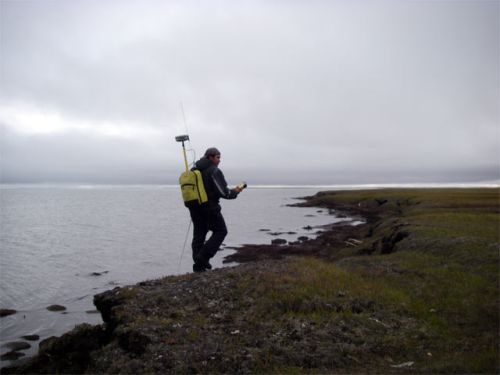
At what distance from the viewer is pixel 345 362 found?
24.7 feet

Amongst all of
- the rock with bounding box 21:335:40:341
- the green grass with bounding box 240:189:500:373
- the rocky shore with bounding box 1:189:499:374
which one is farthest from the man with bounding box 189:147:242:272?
the rock with bounding box 21:335:40:341

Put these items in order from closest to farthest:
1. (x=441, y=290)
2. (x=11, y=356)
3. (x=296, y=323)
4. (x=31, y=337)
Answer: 1. (x=296, y=323)
2. (x=441, y=290)
3. (x=11, y=356)
4. (x=31, y=337)

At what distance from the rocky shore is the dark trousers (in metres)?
0.85

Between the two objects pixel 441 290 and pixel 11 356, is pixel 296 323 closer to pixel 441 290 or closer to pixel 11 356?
pixel 441 290

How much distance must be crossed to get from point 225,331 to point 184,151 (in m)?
7.01

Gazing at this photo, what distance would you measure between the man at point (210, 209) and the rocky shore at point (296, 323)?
0.96 m

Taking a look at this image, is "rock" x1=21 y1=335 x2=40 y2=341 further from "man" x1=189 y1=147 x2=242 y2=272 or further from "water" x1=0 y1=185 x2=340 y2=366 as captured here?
"man" x1=189 y1=147 x2=242 y2=272

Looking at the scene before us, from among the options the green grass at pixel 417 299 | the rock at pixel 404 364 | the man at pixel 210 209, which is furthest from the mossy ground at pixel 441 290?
the man at pixel 210 209

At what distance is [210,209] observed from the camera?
42.1ft

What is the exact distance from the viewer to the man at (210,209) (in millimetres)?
12664

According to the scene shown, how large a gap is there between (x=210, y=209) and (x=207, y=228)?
0.89m

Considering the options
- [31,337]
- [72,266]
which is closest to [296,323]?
[31,337]

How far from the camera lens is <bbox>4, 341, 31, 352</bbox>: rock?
1527 cm

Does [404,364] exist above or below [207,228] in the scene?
below
